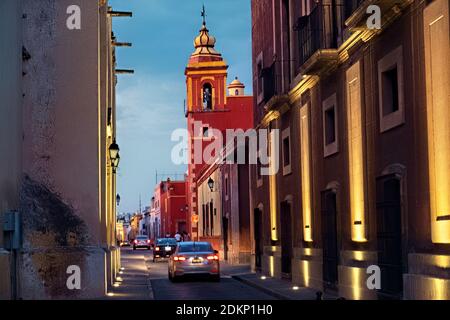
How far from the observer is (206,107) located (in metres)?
67.6

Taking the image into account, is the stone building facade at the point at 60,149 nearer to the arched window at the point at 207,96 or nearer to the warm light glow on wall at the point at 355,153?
the warm light glow on wall at the point at 355,153

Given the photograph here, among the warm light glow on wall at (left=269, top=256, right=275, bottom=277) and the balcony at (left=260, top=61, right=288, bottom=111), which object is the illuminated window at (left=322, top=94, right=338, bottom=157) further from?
the warm light glow on wall at (left=269, top=256, right=275, bottom=277)

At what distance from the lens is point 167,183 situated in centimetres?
9231

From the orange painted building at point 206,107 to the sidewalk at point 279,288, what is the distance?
34.4 meters

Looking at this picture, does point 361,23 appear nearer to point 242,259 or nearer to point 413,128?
point 413,128

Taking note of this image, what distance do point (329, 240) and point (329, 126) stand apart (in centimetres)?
285

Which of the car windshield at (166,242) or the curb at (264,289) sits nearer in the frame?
the curb at (264,289)

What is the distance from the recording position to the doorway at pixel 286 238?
90.6 feet

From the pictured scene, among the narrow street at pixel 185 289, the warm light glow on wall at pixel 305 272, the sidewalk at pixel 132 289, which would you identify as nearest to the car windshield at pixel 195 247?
the narrow street at pixel 185 289

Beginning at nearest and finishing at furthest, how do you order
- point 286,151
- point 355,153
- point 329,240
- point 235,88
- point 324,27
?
point 355,153
point 324,27
point 329,240
point 286,151
point 235,88

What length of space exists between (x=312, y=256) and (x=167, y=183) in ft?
226

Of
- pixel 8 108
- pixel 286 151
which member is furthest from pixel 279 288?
pixel 8 108

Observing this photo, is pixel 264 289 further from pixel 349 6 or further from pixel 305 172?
pixel 349 6
